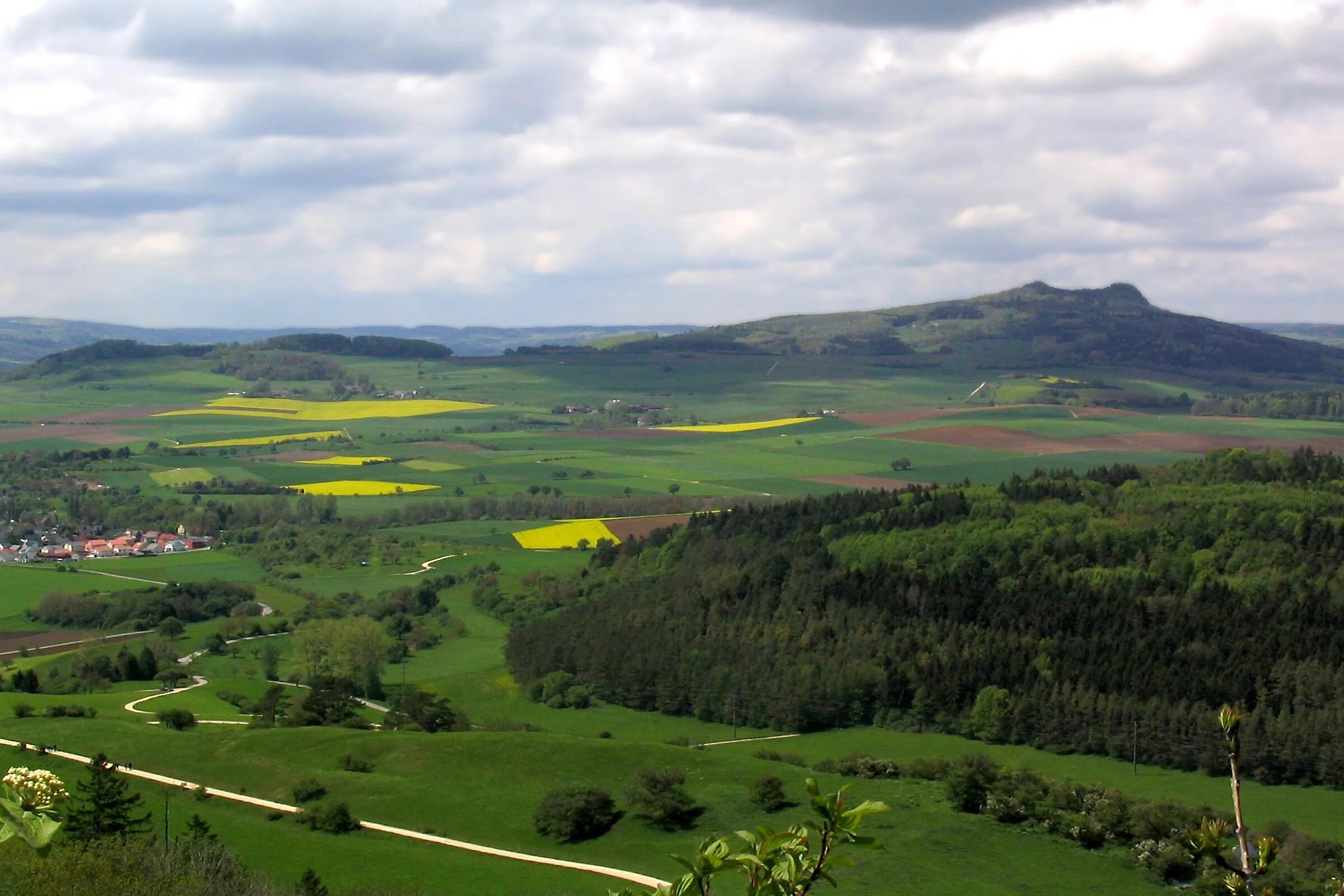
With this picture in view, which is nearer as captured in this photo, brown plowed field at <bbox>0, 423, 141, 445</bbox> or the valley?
the valley

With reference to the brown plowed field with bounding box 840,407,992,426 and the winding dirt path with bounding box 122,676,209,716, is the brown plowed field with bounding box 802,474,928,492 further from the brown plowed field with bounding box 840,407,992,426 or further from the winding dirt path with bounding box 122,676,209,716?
the winding dirt path with bounding box 122,676,209,716

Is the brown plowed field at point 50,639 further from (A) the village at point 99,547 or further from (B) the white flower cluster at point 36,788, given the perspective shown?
(B) the white flower cluster at point 36,788

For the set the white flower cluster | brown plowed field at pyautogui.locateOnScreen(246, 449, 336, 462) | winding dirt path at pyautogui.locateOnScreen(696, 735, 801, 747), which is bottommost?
winding dirt path at pyautogui.locateOnScreen(696, 735, 801, 747)

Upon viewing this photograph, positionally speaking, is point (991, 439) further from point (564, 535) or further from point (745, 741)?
point (745, 741)

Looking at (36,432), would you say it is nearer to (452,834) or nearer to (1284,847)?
(452,834)

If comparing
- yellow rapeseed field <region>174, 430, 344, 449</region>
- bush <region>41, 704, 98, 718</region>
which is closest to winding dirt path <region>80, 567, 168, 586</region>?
bush <region>41, 704, 98, 718</region>

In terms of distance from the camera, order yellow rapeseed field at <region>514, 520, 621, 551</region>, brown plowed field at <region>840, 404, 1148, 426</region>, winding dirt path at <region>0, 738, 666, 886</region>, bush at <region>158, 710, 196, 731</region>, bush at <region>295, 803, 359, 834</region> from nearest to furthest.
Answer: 1. winding dirt path at <region>0, 738, 666, 886</region>
2. bush at <region>295, 803, 359, 834</region>
3. bush at <region>158, 710, 196, 731</region>
4. yellow rapeseed field at <region>514, 520, 621, 551</region>
5. brown plowed field at <region>840, 404, 1148, 426</region>

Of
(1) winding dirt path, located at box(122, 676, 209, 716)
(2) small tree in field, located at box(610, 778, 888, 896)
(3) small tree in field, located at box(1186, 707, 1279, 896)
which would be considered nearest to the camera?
(3) small tree in field, located at box(1186, 707, 1279, 896)

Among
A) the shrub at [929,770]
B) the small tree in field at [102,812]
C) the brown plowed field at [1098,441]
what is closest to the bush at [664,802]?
the shrub at [929,770]

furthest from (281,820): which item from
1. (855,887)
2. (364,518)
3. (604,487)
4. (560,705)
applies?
(604,487)
